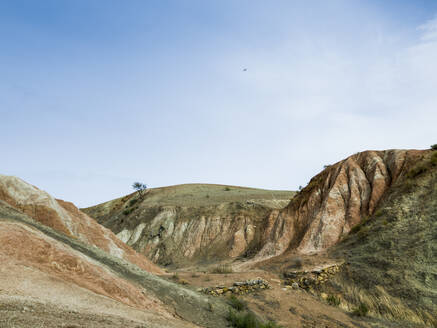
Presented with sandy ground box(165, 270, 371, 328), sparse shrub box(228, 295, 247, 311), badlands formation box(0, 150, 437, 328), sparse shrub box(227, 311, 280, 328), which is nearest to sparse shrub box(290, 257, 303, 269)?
badlands formation box(0, 150, 437, 328)

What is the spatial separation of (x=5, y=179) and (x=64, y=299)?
1923 cm

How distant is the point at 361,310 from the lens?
564 inches

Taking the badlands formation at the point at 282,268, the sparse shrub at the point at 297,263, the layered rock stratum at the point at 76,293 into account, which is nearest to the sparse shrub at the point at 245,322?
the badlands formation at the point at 282,268

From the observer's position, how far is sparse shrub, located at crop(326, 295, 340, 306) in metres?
15.4

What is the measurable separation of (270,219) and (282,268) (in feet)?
60.2

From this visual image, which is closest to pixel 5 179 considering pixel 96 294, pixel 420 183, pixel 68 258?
pixel 68 258

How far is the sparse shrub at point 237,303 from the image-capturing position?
1366 cm


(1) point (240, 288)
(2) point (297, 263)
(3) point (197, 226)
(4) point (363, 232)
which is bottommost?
(3) point (197, 226)

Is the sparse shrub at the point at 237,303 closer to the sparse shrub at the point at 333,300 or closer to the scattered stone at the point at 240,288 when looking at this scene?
the scattered stone at the point at 240,288

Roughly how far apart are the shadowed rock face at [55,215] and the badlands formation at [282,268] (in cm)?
9

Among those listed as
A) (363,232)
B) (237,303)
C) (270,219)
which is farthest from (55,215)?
(270,219)

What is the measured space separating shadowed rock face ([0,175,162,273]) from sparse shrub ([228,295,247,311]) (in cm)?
1200

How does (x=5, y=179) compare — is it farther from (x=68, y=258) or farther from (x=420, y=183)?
(x=420, y=183)

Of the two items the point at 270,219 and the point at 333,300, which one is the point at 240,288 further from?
the point at 270,219
